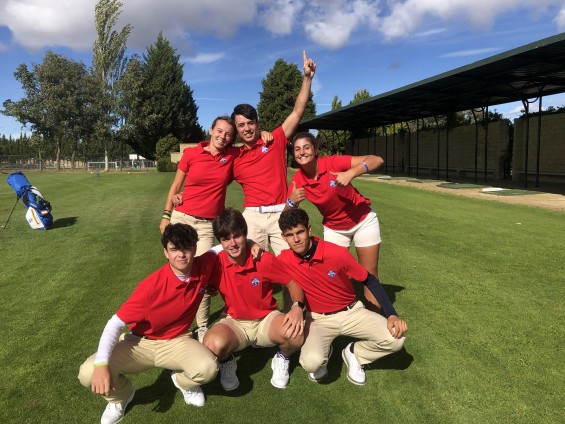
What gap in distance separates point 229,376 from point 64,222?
9516 millimetres

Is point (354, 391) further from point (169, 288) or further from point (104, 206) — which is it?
point (104, 206)

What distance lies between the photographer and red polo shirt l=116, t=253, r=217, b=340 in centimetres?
300

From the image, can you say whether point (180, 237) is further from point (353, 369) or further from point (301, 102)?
point (301, 102)

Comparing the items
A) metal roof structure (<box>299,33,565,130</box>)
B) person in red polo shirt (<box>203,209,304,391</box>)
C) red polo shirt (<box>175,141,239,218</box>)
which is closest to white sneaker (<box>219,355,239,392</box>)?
person in red polo shirt (<box>203,209,304,391</box>)

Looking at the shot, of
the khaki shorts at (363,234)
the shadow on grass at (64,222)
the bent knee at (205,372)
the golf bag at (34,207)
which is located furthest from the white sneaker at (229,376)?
the shadow on grass at (64,222)

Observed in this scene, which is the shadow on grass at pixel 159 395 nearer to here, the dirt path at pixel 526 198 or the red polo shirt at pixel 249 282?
the red polo shirt at pixel 249 282

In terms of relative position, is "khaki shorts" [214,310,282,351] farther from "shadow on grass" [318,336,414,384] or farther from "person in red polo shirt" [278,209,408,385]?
"shadow on grass" [318,336,414,384]

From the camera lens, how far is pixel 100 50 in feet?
155

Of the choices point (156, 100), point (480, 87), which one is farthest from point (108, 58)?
point (480, 87)

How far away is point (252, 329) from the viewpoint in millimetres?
3508

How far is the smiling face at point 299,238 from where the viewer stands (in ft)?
11.0

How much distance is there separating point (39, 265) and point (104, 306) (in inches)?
107

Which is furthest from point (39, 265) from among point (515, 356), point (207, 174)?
point (515, 356)

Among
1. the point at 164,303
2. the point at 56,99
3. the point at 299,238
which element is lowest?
the point at 164,303
